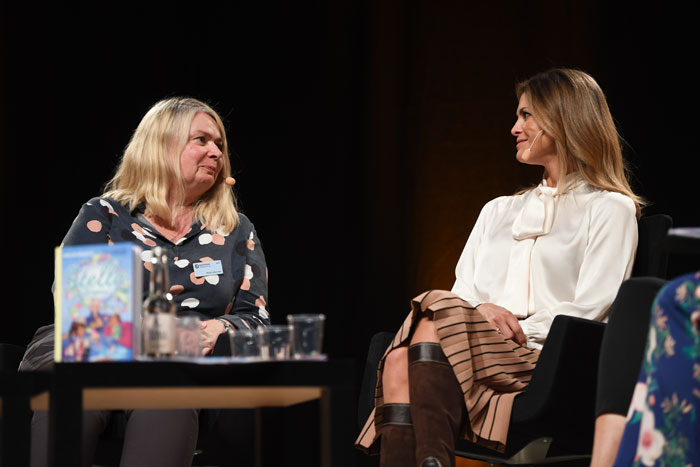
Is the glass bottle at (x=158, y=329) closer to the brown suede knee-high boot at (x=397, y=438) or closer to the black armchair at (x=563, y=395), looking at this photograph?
the brown suede knee-high boot at (x=397, y=438)

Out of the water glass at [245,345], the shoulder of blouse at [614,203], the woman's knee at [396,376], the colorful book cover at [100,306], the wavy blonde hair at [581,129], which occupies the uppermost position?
the wavy blonde hair at [581,129]

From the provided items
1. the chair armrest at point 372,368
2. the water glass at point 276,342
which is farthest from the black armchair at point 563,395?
the water glass at point 276,342

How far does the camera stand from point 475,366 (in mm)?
2338

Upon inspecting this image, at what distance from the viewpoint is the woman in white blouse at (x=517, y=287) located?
2.26 meters

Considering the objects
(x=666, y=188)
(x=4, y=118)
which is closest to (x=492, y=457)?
(x=666, y=188)

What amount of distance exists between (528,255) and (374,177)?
142cm

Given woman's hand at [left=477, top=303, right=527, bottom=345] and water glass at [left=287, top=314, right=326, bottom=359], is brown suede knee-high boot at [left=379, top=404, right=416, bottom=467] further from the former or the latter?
water glass at [left=287, top=314, right=326, bottom=359]

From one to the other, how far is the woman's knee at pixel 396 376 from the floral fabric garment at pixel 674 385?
0.89 meters

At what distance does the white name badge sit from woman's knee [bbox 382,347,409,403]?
0.67m

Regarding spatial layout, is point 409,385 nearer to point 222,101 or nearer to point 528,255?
point 528,255

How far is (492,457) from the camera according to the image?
2518mm

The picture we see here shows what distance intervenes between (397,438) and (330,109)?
215 cm

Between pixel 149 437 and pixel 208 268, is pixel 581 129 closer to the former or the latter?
pixel 208 268

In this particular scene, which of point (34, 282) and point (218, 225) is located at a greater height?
point (218, 225)
